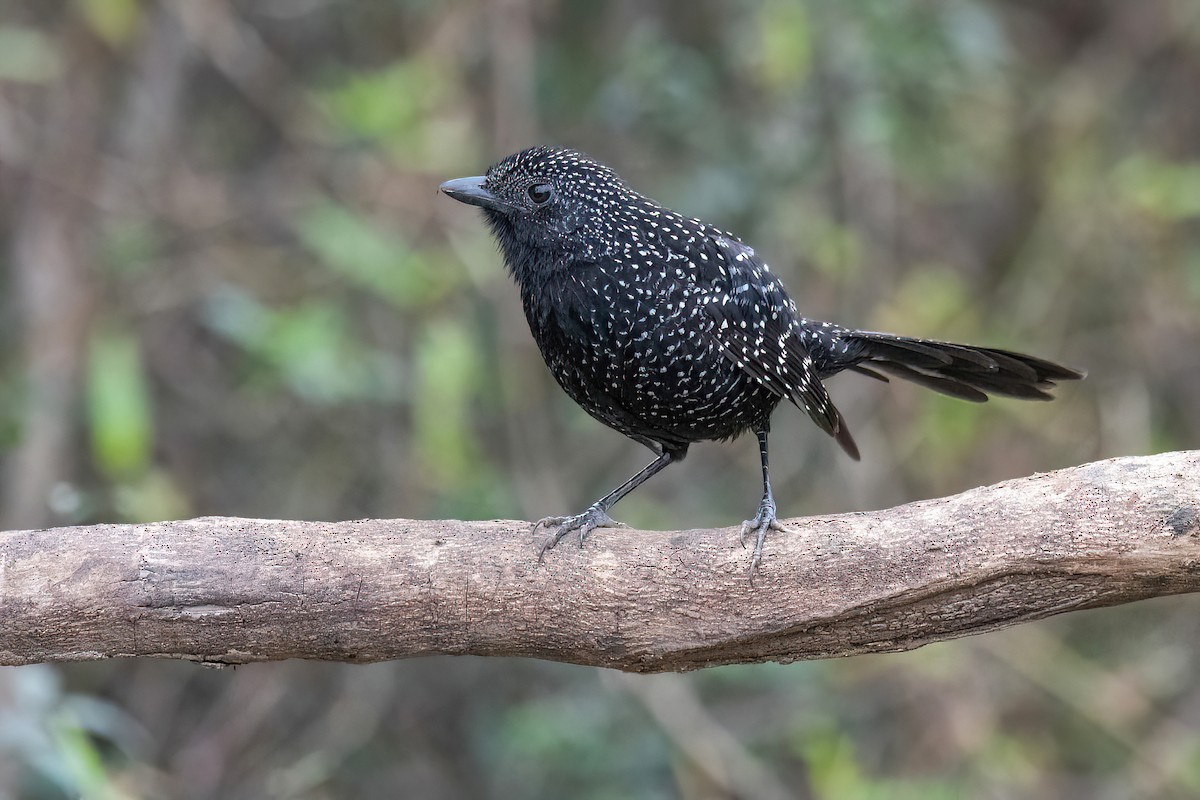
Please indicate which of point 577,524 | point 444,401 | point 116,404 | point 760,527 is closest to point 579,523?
point 577,524

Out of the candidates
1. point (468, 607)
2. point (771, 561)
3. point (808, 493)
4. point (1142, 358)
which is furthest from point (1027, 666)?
point (468, 607)

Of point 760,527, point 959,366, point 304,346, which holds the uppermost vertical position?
point 304,346

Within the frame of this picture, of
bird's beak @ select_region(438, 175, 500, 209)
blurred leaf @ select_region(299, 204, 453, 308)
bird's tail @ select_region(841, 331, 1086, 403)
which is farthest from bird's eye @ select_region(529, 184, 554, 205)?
blurred leaf @ select_region(299, 204, 453, 308)

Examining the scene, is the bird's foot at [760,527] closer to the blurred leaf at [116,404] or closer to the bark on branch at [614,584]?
the bark on branch at [614,584]

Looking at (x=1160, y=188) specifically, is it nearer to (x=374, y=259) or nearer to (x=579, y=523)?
(x=374, y=259)

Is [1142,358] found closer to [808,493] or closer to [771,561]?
[808,493]

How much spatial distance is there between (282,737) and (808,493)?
3.01 meters

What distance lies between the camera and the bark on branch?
2.88 m

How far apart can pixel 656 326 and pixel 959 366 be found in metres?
1.08

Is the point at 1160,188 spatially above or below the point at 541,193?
above

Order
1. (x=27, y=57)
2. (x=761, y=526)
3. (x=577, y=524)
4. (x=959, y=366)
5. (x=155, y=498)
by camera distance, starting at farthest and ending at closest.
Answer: (x=27, y=57), (x=155, y=498), (x=959, y=366), (x=577, y=524), (x=761, y=526)

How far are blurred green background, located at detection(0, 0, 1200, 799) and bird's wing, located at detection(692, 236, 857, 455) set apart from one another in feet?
5.81

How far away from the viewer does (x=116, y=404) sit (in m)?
5.23

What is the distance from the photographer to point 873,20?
5570mm
